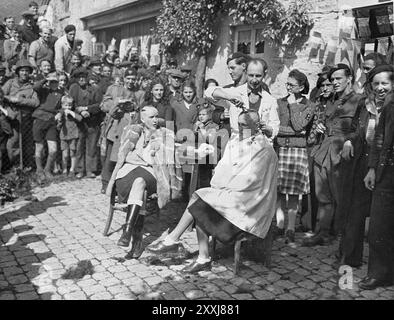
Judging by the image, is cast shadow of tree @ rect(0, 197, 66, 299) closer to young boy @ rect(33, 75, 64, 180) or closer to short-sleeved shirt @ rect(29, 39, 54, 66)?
young boy @ rect(33, 75, 64, 180)

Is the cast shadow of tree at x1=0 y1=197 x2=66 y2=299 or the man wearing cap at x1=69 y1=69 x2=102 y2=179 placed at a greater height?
the man wearing cap at x1=69 y1=69 x2=102 y2=179

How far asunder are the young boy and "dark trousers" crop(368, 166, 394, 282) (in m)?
5.69

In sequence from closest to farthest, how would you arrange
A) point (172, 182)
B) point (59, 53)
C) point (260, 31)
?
point (172, 182), point (260, 31), point (59, 53)

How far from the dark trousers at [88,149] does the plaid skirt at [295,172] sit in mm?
4164

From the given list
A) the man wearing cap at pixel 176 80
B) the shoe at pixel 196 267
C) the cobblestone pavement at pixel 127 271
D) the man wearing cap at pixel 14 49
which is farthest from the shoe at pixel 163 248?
the man wearing cap at pixel 14 49

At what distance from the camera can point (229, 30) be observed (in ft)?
30.8

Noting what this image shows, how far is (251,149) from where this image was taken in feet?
14.1

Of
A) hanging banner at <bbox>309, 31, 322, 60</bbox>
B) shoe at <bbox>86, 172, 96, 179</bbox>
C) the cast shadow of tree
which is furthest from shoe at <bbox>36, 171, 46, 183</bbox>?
hanging banner at <bbox>309, 31, 322, 60</bbox>

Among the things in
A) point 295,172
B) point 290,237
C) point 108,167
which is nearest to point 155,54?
point 108,167

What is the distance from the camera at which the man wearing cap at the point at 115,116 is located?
7012mm

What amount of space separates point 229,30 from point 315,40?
237cm

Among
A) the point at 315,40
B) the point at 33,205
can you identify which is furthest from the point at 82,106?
the point at 315,40

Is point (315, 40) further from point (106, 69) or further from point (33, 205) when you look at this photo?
point (33, 205)

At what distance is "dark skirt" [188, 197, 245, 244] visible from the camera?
4164mm
